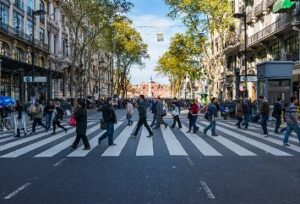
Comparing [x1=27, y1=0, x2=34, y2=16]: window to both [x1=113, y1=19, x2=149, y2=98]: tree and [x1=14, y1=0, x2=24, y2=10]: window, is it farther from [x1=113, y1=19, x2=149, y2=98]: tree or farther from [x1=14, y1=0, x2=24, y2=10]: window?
[x1=113, y1=19, x2=149, y2=98]: tree

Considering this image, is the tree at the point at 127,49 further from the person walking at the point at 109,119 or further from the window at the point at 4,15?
the person walking at the point at 109,119

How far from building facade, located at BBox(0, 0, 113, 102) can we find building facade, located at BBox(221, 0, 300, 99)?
17.7 metres

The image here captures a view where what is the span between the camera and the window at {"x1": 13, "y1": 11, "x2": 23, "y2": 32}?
136 ft

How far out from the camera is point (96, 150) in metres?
13.4

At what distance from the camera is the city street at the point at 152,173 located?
697 cm

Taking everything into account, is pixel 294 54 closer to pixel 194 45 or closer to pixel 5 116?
pixel 194 45

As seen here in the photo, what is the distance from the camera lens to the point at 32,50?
34.5m

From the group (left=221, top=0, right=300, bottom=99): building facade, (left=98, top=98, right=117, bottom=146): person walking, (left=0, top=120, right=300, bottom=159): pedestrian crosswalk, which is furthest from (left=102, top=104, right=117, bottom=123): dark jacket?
(left=221, top=0, right=300, bottom=99): building facade

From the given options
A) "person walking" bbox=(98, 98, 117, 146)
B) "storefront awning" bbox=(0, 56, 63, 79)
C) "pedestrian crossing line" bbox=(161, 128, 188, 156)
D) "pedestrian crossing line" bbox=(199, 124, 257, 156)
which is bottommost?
"pedestrian crossing line" bbox=(199, 124, 257, 156)

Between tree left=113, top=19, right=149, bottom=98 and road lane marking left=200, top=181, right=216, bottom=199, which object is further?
tree left=113, top=19, right=149, bottom=98

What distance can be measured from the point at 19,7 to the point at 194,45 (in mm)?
18535

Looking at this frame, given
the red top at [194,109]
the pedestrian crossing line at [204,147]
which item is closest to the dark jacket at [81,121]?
the pedestrian crossing line at [204,147]

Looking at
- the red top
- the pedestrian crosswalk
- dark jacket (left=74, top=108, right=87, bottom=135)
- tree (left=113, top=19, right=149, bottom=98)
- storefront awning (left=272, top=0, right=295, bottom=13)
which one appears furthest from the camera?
tree (left=113, top=19, right=149, bottom=98)

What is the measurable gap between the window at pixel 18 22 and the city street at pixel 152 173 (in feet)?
94.6
